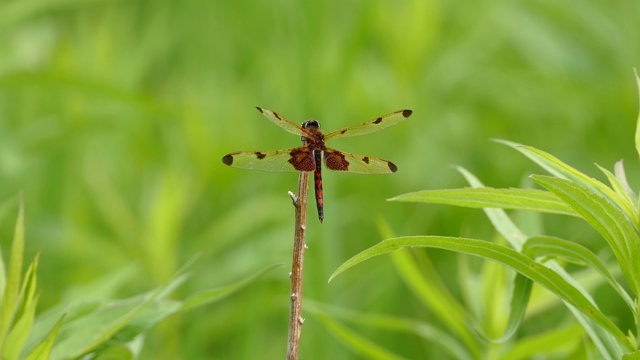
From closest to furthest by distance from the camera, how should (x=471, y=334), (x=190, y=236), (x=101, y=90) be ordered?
(x=471, y=334)
(x=101, y=90)
(x=190, y=236)

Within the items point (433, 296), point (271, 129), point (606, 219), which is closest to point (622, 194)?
point (606, 219)

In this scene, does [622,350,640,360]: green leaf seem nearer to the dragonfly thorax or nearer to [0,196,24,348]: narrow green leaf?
the dragonfly thorax

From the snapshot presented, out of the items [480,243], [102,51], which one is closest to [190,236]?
[102,51]

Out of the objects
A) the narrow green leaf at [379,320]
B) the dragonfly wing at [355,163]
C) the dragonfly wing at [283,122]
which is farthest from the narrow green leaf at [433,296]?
the dragonfly wing at [283,122]

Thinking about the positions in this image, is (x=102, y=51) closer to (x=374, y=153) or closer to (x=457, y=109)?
(x=374, y=153)

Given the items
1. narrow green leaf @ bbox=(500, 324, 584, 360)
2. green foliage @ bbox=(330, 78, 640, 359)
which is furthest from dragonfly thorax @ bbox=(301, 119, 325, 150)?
narrow green leaf @ bbox=(500, 324, 584, 360)

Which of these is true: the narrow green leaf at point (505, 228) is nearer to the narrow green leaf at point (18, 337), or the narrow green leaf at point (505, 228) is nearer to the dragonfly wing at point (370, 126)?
the dragonfly wing at point (370, 126)
